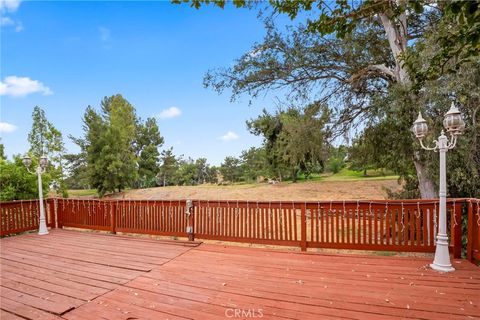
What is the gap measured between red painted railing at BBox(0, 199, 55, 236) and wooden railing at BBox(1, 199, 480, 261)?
0.02 m

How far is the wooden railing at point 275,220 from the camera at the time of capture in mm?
3355

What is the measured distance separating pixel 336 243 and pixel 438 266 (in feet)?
3.96

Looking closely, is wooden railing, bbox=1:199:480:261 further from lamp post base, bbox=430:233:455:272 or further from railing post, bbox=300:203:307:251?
lamp post base, bbox=430:233:455:272

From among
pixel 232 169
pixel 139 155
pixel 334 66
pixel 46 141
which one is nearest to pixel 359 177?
pixel 232 169

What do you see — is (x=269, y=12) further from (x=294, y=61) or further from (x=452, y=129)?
(x=452, y=129)

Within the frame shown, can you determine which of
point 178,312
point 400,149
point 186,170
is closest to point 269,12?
point 400,149

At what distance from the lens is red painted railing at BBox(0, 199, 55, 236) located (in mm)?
5457

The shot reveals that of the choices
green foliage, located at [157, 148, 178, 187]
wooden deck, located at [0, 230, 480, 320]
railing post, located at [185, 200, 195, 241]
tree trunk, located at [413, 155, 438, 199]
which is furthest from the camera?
green foliage, located at [157, 148, 178, 187]

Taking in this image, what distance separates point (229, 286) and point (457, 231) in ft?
9.86

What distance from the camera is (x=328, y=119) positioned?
6.25m

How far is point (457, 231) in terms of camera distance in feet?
10.5

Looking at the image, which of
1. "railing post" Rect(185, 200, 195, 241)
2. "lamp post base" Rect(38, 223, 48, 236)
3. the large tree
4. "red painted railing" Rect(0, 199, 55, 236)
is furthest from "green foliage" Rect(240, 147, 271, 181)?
"railing post" Rect(185, 200, 195, 241)

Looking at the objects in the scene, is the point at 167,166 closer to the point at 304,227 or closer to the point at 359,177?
the point at 359,177

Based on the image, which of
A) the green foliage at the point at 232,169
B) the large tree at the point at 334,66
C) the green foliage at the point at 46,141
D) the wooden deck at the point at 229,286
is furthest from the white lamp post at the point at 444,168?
the green foliage at the point at 232,169
